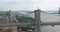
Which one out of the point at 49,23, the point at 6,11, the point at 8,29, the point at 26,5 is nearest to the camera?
the point at 49,23

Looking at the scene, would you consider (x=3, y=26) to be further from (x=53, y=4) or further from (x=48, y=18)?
(x=53, y=4)

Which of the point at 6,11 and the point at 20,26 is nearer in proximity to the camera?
the point at 20,26

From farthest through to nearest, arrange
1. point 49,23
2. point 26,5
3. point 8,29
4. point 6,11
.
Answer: point 26,5 → point 6,11 → point 8,29 → point 49,23

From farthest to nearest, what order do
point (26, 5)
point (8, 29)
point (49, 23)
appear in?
1. point (26, 5)
2. point (8, 29)
3. point (49, 23)

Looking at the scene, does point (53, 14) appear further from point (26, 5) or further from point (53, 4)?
point (26, 5)

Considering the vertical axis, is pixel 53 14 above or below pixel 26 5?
below

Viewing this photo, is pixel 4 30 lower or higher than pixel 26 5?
lower

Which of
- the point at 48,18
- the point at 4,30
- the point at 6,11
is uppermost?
the point at 6,11

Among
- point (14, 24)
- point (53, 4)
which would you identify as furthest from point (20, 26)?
point (53, 4)

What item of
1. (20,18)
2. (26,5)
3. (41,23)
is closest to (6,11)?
(20,18)
